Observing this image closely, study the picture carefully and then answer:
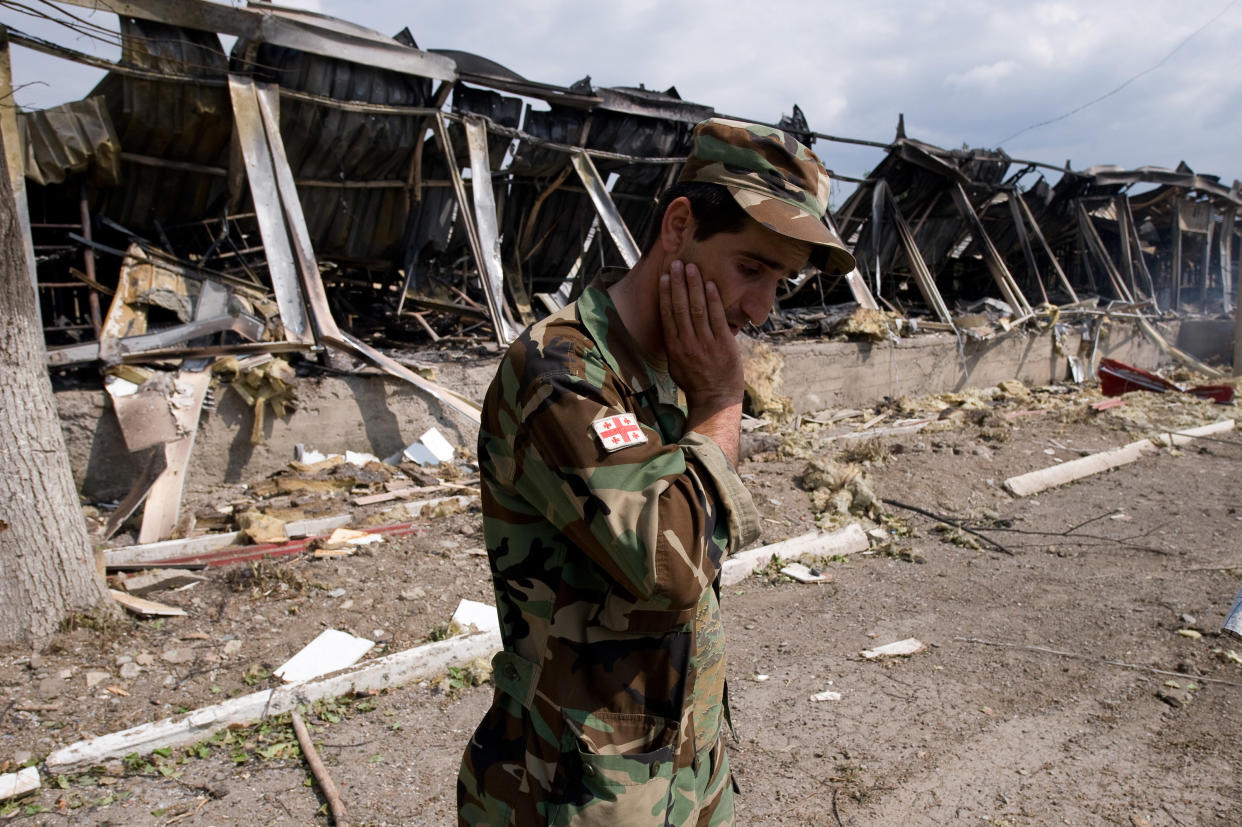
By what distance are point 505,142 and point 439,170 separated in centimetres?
86

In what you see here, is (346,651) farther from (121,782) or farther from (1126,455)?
(1126,455)

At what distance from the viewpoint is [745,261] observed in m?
1.27

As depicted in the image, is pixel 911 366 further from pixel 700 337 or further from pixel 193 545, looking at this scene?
pixel 700 337

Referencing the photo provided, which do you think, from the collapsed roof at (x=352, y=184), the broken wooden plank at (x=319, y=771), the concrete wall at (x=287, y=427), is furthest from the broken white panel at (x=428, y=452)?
the broken wooden plank at (x=319, y=771)

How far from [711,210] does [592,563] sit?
0.60 meters

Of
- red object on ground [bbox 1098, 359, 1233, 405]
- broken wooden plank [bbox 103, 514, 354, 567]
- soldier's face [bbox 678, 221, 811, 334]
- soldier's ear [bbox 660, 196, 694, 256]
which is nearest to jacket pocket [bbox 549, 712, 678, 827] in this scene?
soldier's face [bbox 678, 221, 811, 334]

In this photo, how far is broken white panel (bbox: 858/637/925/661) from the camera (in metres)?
4.14

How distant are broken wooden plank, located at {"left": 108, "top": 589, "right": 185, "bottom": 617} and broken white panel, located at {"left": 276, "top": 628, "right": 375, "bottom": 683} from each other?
0.83 m

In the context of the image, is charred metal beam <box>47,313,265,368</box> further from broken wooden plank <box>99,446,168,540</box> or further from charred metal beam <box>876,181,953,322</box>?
charred metal beam <box>876,181,953,322</box>

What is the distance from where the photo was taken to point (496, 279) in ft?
27.3

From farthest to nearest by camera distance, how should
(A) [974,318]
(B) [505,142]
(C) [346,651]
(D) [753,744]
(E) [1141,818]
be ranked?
1. (A) [974,318]
2. (B) [505,142]
3. (C) [346,651]
4. (D) [753,744]
5. (E) [1141,818]

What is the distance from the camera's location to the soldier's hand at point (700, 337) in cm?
126

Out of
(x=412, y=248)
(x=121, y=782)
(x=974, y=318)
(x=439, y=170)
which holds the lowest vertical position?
(x=121, y=782)

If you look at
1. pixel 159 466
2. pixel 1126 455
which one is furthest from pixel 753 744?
pixel 1126 455
